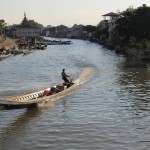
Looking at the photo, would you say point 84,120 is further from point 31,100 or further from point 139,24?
point 139,24

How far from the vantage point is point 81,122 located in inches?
909

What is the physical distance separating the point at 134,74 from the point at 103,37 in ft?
329

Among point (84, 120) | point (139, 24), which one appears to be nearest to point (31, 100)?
point (84, 120)

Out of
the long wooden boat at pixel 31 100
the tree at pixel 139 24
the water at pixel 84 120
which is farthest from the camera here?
the tree at pixel 139 24

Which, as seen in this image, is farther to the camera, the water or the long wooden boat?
the long wooden boat

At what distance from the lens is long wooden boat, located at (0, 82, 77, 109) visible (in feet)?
74.4

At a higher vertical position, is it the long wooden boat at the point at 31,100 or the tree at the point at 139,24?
the tree at the point at 139,24

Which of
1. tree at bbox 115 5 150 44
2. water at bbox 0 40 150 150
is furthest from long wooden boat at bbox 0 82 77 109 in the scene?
tree at bbox 115 5 150 44

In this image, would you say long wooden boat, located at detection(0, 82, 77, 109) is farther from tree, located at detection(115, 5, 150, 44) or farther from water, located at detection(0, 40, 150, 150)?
tree, located at detection(115, 5, 150, 44)

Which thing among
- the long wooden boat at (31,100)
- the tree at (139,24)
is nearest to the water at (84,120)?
the long wooden boat at (31,100)

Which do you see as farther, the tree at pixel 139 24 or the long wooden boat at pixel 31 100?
the tree at pixel 139 24

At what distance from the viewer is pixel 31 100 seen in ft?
83.1

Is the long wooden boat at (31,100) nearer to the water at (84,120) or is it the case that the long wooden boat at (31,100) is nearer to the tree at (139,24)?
the water at (84,120)

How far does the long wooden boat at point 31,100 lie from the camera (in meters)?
22.7
